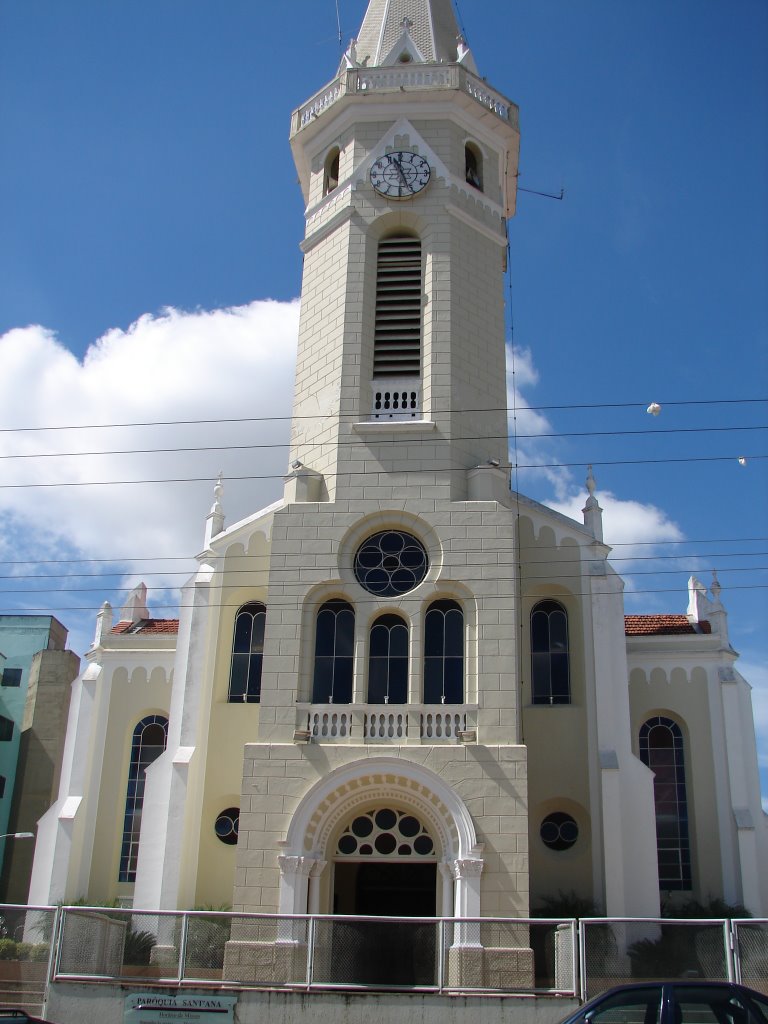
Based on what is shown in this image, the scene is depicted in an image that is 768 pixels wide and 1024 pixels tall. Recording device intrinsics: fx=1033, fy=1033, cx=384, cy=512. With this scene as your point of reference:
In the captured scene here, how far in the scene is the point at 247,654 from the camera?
91.5ft

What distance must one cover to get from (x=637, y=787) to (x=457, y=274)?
47.5 ft

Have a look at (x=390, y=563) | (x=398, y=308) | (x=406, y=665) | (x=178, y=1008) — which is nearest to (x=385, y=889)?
(x=406, y=665)

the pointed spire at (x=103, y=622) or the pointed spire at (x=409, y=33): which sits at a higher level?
the pointed spire at (x=409, y=33)

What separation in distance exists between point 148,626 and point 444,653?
1260 cm

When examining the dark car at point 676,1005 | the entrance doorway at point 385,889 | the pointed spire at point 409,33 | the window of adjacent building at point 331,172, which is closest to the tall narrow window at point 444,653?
the entrance doorway at point 385,889

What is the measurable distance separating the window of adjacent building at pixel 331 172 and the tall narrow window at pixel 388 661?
1380cm

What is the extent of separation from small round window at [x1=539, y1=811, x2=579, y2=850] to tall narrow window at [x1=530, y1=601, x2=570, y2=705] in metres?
2.91

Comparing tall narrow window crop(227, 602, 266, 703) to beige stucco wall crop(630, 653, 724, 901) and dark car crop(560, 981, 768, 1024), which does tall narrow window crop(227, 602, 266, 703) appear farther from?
dark car crop(560, 981, 768, 1024)

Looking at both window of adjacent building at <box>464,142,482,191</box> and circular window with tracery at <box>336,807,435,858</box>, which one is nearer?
circular window with tracery at <box>336,807,435,858</box>

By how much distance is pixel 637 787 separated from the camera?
25984 millimetres


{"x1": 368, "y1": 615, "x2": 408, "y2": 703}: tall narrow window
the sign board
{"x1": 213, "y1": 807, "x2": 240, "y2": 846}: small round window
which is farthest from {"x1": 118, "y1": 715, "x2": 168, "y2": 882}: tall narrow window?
the sign board

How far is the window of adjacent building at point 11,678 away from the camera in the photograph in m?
54.5

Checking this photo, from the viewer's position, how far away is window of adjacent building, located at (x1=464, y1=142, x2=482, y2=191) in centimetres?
3096

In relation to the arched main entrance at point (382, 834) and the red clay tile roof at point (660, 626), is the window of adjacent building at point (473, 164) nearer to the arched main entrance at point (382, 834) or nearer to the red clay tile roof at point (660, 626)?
the red clay tile roof at point (660, 626)
